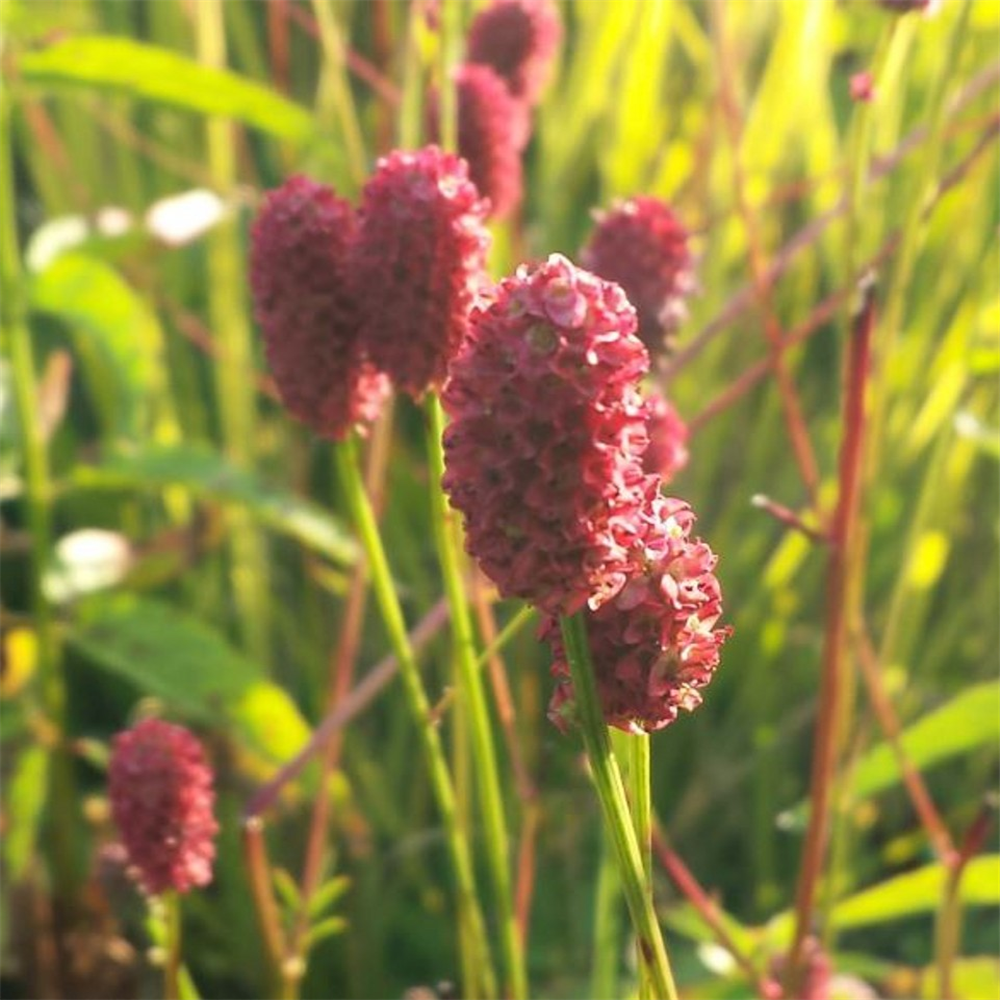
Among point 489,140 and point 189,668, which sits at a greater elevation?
point 489,140

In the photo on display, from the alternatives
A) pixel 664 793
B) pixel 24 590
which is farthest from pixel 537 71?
pixel 24 590

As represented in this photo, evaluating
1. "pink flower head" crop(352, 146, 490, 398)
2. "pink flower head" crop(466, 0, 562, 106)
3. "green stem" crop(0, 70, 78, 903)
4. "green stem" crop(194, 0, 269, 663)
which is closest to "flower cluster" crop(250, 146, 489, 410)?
"pink flower head" crop(352, 146, 490, 398)

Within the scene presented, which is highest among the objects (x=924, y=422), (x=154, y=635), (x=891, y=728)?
(x=924, y=422)

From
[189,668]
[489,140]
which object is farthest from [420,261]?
[189,668]

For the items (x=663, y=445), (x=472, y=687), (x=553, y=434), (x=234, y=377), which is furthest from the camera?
(x=234, y=377)

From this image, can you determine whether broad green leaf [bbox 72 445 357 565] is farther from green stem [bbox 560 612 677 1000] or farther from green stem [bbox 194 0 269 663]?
green stem [bbox 560 612 677 1000]

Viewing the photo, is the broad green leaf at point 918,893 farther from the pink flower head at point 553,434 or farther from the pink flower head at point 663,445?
the pink flower head at point 553,434

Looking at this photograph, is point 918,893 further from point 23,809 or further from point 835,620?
point 23,809

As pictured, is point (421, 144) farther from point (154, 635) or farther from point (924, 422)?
point (924, 422)
